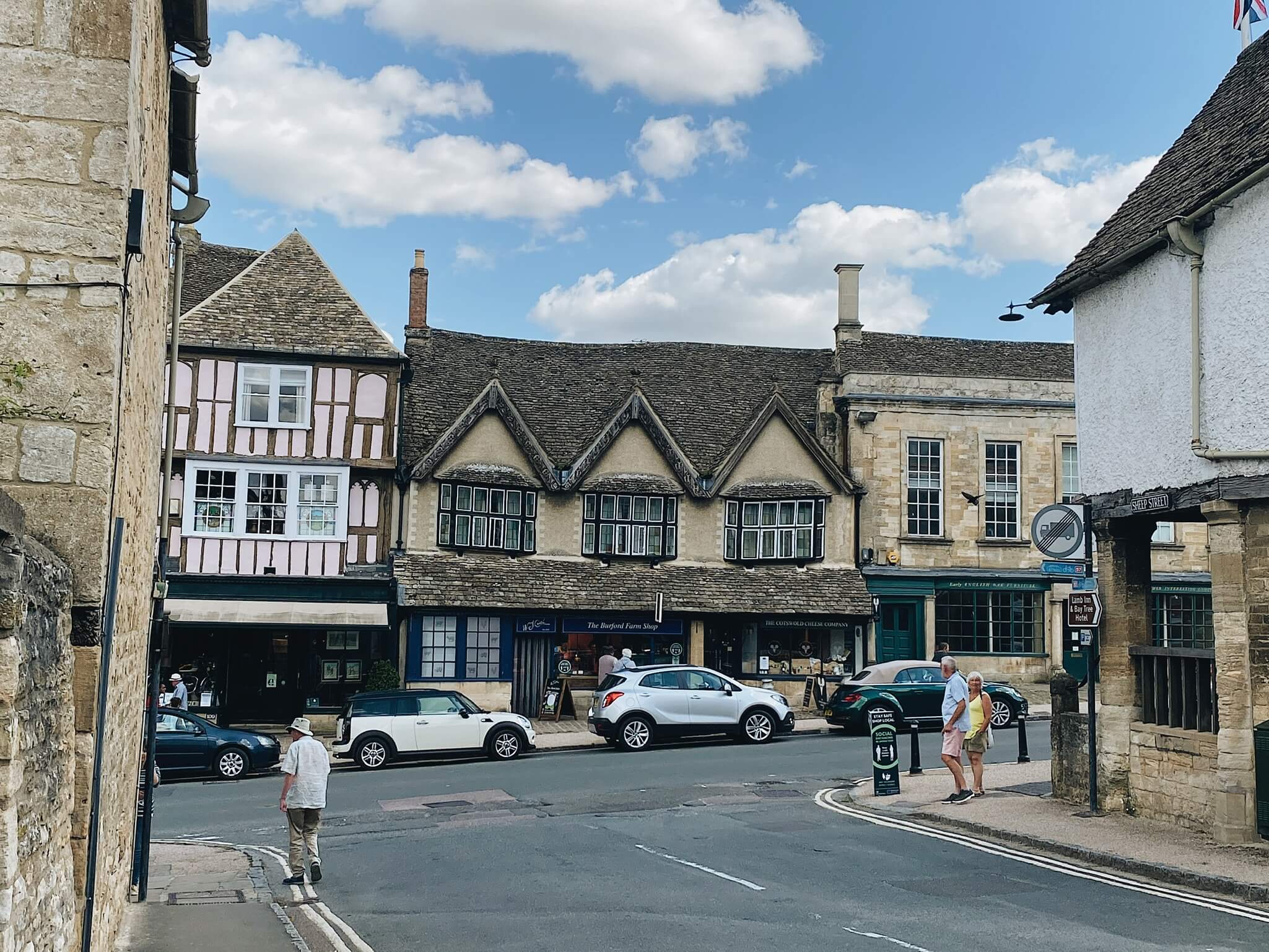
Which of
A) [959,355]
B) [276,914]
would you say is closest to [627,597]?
[959,355]

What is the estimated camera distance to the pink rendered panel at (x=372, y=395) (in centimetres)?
2902

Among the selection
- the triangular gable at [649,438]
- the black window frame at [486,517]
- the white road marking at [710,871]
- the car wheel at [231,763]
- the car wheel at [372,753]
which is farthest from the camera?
the triangular gable at [649,438]

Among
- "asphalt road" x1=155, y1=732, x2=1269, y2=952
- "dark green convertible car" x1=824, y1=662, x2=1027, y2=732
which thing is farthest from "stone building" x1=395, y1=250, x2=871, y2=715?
"asphalt road" x1=155, y1=732, x2=1269, y2=952

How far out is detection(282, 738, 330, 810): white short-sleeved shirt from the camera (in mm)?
12492

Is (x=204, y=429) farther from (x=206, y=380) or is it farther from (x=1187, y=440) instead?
(x=1187, y=440)

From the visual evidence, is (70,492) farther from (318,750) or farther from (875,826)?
(875,826)

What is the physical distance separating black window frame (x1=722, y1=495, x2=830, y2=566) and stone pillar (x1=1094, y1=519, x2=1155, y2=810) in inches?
653

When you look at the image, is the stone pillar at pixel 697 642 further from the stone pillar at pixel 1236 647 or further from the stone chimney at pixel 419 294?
the stone pillar at pixel 1236 647

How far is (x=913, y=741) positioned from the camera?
65.2ft

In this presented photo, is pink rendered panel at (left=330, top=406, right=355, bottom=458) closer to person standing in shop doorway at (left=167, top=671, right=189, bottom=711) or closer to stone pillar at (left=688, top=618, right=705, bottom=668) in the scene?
person standing in shop doorway at (left=167, top=671, right=189, bottom=711)

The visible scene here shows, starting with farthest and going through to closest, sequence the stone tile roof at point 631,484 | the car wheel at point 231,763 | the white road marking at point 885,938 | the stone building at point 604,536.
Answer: the stone tile roof at point 631,484 < the stone building at point 604,536 < the car wheel at point 231,763 < the white road marking at point 885,938

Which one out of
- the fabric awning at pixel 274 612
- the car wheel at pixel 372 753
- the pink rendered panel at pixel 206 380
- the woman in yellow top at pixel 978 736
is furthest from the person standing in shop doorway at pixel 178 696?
the woman in yellow top at pixel 978 736

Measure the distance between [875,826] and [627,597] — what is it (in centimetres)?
1583

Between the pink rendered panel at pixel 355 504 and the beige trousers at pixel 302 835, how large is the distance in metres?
17.1
